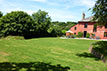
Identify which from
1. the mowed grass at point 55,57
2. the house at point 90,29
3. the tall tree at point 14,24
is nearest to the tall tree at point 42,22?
the tall tree at point 14,24

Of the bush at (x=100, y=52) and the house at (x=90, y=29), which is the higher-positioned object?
the house at (x=90, y=29)

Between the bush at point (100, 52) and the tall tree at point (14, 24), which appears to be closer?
the bush at point (100, 52)

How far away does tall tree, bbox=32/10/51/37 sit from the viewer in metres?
40.9

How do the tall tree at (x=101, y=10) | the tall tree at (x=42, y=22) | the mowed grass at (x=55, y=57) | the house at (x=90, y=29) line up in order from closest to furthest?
the mowed grass at (x=55, y=57), the tall tree at (x=101, y=10), the house at (x=90, y=29), the tall tree at (x=42, y=22)

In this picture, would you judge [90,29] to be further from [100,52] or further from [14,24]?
[14,24]

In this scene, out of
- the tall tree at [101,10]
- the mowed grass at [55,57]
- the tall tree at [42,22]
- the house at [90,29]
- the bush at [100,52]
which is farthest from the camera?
the tall tree at [42,22]

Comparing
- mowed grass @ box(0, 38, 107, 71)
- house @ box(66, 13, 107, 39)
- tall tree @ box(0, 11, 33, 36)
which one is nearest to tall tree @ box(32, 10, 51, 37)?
tall tree @ box(0, 11, 33, 36)

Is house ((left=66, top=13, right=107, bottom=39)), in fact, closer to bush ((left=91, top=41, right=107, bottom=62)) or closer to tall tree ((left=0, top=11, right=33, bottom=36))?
tall tree ((left=0, top=11, right=33, bottom=36))

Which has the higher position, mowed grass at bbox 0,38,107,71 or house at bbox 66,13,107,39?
house at bbox 66,13,107,39

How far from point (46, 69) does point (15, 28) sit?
1106 inches

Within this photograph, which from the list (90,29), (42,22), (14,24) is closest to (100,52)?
(90,29)

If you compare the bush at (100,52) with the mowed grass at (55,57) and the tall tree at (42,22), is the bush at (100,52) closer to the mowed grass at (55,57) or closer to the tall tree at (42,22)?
the mowed grass at (55,57)

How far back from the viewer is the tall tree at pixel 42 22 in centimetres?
4094

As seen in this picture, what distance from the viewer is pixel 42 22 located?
143ft
